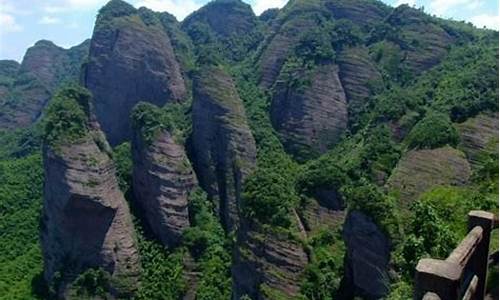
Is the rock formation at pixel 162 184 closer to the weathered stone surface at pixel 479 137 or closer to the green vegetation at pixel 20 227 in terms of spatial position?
the green vegetation at pixel 20 227

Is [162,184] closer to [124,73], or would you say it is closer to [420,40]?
[124,73]

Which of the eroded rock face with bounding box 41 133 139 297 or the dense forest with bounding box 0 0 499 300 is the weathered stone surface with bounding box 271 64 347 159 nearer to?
the dense forest with bounding box 0 0 499 300

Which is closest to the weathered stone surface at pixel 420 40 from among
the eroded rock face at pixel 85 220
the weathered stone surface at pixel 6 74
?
the eroded rock face at pixel 85 220

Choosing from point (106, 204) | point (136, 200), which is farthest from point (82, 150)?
point (136, 200)

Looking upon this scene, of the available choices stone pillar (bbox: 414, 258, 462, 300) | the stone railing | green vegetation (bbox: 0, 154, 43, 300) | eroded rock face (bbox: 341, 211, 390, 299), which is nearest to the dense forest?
eroded rock face (bbox: 341, 211, 390, 299)

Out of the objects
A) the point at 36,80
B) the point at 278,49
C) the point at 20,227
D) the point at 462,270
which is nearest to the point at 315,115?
the point at 278,49
